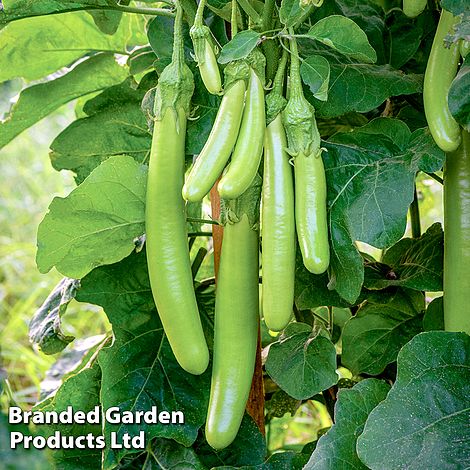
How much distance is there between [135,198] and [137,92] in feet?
0.99

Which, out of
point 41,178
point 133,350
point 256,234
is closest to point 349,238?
point 256,234

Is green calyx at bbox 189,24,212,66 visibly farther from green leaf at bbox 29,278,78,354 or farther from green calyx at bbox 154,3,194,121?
green leaf at bbox 29,278,78,354

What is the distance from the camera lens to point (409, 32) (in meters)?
1.11

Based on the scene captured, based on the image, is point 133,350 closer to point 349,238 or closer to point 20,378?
point 349,238

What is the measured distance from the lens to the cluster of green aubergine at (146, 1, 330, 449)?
0.76m

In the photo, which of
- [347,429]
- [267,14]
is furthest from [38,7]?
[347,429]

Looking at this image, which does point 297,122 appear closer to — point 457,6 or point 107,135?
point 457,6

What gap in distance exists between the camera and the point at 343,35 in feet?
2.72

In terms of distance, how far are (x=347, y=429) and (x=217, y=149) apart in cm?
38

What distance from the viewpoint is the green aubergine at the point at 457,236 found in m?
0.90

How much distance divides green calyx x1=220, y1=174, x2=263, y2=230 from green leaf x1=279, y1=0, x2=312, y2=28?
6.2 inches

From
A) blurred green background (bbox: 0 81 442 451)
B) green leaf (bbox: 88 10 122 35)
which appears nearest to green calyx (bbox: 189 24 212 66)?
green leaf (bbox: 88 10 122 35)

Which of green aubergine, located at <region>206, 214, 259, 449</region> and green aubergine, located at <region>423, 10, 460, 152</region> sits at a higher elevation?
green aubergine, located at <region>423, 10, 460, 152</region>

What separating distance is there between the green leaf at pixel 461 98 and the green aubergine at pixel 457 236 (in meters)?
0.11
